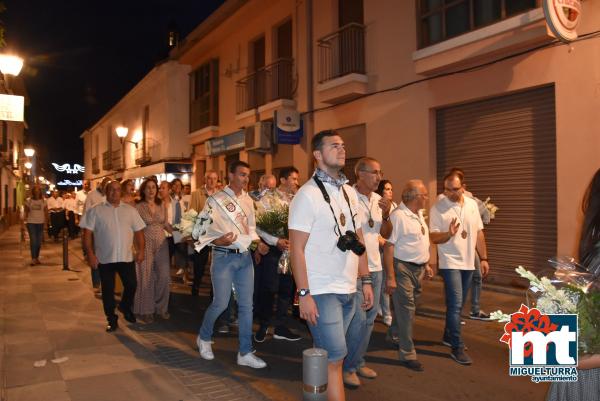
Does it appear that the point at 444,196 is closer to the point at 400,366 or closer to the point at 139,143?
the point at 400,366

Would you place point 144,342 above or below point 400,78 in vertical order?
below

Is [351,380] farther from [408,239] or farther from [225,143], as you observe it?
[225,143]

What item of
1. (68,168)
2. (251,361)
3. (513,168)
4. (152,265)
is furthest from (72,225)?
(68,168)

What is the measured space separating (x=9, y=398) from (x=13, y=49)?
1042 centimetres

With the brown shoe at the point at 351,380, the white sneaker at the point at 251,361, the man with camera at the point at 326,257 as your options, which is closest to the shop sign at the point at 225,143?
the white sneaker at the point at 251,361

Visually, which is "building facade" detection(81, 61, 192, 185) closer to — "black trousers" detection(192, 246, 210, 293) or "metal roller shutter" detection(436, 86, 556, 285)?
"black trousers" detection(192, 246, 210, 293)

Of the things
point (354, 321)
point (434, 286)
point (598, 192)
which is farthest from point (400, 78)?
point (598, 192)

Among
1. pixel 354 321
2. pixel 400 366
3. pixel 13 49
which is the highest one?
pixel 13 49

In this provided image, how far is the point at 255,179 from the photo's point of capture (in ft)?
60.7

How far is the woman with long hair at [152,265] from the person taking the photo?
277 inches

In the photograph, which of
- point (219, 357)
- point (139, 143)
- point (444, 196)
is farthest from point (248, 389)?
point (139, 143)

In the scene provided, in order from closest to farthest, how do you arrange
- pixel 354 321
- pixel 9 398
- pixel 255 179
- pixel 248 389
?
pixel 354 321 → pixel 9 398 → pixel 248 389 → pixel 255 179

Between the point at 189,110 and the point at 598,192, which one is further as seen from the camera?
the point at 189,110

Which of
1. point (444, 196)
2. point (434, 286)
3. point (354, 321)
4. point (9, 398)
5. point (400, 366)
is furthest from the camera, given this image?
point (434, 286)
